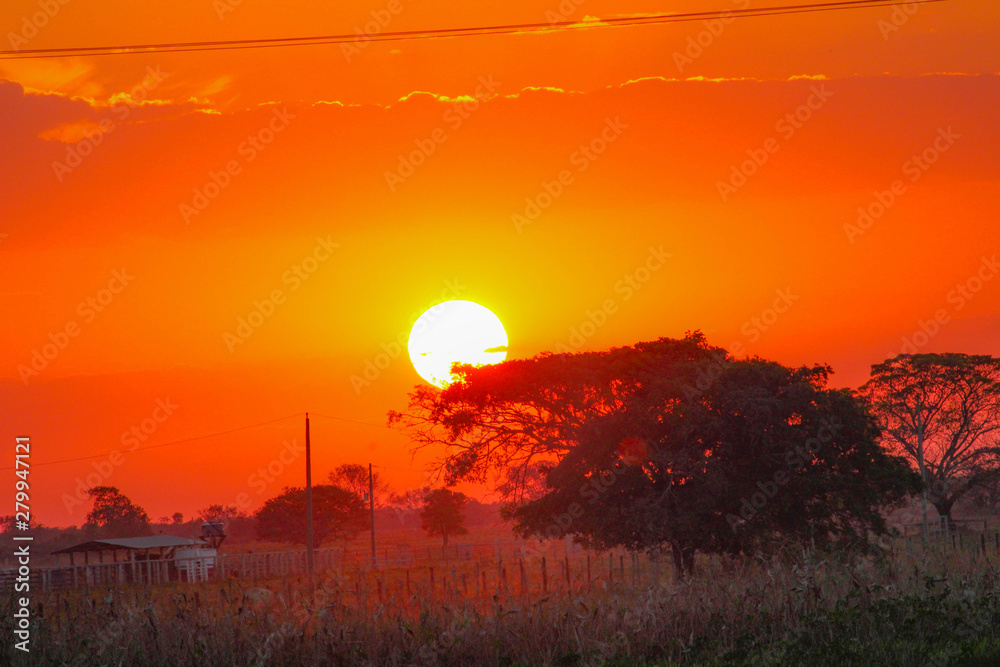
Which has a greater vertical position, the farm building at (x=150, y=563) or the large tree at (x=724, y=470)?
the large tree at (x=724, y=470)

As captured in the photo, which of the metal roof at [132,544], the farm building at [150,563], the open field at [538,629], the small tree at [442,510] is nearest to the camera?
the open field at [538,629]

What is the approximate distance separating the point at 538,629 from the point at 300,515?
87665mm

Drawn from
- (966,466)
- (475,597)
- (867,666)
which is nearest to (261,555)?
(966,466)

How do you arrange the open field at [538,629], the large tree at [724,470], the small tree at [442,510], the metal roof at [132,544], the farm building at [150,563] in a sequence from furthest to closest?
the small tree at [442,510] < the metal roof at [132,544] < the farm building at [150,563] < the large tree at [724,470] < the open field at [538,629]

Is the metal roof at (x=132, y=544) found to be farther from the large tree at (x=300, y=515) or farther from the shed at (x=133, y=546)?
the large tree at (x=300, y=515)

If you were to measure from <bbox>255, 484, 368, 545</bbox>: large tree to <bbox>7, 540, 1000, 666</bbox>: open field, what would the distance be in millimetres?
83960

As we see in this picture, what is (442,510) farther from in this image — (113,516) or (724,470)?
(724,470)

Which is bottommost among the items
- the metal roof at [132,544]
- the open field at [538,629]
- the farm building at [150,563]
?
the farm building at [150,563]

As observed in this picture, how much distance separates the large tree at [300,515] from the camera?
311 ft

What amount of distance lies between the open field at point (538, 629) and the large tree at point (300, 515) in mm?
83960

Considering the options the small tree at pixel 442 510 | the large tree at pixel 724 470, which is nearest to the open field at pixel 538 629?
the large tree at pixel 724 470

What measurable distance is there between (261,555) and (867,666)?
5141 cm

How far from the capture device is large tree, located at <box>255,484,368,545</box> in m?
94.8

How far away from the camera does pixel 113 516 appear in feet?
361
